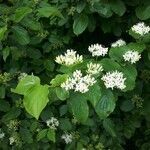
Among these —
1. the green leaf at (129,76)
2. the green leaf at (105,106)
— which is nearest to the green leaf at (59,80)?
the green leaf at (105,106)

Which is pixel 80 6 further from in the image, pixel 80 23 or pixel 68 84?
pixel 68 84

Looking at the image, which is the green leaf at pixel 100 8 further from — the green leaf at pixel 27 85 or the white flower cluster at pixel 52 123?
the green leaf at pixel 27 85

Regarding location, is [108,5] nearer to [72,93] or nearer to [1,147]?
[72,93]

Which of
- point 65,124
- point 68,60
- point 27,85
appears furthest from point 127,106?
Answer: point 27,85

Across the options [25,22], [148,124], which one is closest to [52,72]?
[25,22]

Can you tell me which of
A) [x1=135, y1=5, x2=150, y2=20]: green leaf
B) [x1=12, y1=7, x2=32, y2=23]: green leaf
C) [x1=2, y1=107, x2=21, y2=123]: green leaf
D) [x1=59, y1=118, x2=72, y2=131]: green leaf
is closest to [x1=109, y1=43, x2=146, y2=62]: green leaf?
[x1=135, y1=5, x2=150, y2=20]: green leaf

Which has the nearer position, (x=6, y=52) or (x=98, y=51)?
(x=98, y=51)

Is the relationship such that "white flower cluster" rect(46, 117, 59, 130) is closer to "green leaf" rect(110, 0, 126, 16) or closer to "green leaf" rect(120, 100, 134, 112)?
"green leaf" rect(120, 100, 134, 112)
